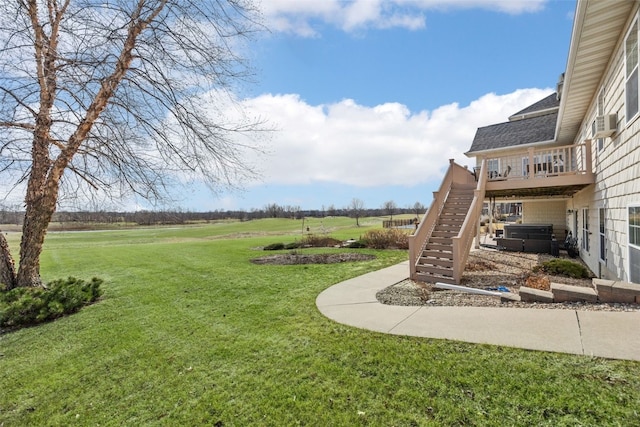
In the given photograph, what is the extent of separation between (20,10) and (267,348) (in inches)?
258

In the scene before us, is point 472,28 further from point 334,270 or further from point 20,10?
point 20,10

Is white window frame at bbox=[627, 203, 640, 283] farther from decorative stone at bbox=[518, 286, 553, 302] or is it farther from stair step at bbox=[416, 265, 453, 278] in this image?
stair step at bbox=[416, 265, 453, 278]

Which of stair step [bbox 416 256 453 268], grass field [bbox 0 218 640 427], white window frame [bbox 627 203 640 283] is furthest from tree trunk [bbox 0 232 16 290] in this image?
white window frame [bbox 627 203 640 283]

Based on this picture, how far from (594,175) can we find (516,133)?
1020cm

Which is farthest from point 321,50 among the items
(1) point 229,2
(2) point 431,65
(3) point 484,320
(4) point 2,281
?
(4) point 2,281

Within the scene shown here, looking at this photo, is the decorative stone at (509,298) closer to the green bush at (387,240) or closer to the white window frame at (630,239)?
the white window frame at (630,239)

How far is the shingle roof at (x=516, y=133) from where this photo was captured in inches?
621

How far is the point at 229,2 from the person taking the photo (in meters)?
6.05

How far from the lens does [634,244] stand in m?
5.22

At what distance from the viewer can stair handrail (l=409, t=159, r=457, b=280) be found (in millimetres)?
7841

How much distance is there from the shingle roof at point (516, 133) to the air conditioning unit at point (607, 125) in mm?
10077

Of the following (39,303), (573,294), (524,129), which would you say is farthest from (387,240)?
(39,303)

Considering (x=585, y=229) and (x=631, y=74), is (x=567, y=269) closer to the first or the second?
(x=585, y=229)

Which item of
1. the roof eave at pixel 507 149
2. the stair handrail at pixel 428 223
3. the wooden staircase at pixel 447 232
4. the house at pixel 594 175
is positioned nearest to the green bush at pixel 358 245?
the house at pixel 594 175
